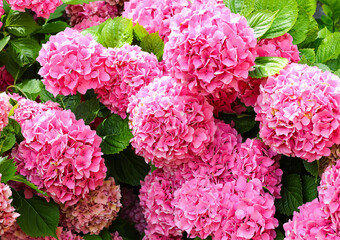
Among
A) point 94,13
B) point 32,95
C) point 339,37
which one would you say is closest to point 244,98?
point 339,37

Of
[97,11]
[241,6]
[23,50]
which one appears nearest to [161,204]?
[241,6]

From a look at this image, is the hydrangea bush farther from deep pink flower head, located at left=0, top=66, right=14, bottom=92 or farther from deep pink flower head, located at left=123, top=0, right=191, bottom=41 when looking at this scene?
deep pink flower head, located at left=0, top=66, right=14, bottom=92

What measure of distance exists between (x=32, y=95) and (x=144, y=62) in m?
0.40

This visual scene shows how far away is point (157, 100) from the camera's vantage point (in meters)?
0.99

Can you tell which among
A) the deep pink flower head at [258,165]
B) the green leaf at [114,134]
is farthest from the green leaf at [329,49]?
the green leaf at [114,134]

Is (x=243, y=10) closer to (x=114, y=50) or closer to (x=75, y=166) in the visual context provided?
(x=114, y=50)

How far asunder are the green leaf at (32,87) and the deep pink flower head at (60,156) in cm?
25

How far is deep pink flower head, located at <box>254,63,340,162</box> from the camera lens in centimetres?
87

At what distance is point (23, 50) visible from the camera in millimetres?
1432

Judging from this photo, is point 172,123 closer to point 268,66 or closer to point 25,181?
point 268,66

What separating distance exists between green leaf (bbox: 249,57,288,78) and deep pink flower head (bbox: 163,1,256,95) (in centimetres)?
4

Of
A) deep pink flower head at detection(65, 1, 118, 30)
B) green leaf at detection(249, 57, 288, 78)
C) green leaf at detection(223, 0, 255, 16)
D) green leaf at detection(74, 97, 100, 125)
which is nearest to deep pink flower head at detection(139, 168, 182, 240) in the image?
green leaf at detection(74, 97, 100, 125)

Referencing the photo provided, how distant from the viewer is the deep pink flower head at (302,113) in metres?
0.87

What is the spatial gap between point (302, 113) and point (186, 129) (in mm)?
247
